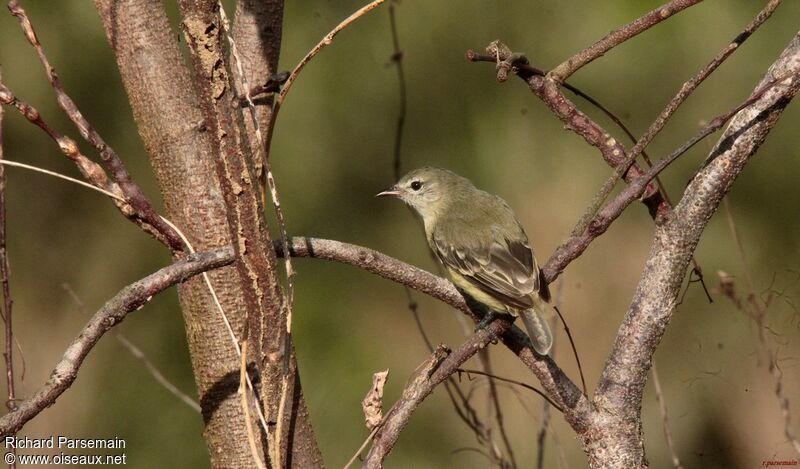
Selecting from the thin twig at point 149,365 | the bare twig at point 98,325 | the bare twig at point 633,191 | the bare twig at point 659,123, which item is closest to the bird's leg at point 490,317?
the bare twig at point 633,191

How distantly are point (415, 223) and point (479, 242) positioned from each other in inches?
27.5

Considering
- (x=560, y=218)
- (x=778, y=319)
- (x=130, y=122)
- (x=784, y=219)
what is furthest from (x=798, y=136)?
(x=130, y=122)

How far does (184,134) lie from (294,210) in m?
1.29

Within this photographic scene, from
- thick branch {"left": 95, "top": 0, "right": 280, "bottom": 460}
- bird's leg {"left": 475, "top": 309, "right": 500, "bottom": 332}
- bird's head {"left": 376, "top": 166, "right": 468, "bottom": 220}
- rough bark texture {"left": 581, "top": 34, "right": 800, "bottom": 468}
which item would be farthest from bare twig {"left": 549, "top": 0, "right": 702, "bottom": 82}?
bird's head {"left": 376, "top": 166, "right": 468, "bottom": 220}

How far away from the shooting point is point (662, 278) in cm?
194

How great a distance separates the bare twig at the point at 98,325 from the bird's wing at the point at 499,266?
3.70 feet

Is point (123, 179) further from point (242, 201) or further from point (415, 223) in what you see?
point (415, 223)

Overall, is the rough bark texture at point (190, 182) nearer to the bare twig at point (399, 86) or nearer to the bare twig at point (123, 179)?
the bare twig at point (123, 179)

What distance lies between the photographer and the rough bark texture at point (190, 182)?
2.21 m

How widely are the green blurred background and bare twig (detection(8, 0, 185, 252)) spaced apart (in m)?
1.42

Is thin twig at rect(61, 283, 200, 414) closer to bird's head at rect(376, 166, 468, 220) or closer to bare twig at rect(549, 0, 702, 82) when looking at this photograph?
bird's head at rect(376, 166, 468, 220)

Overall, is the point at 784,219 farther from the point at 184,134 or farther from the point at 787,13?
the point at 184,134

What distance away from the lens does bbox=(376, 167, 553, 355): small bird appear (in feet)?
8.82

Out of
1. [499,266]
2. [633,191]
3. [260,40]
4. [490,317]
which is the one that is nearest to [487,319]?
[490,317]
